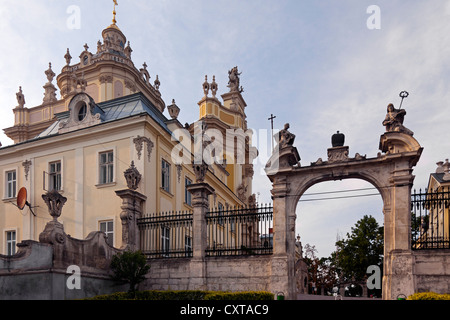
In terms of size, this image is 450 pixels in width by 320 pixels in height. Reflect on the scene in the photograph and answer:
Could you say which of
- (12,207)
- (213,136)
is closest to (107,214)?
(12,207)

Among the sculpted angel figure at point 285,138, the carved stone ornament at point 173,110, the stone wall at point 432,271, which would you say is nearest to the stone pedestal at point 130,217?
the sculpted angel figure at point 285,138

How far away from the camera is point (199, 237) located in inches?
641

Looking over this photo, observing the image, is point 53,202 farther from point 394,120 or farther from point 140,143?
point 394,120

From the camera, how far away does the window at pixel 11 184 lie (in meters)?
26.2

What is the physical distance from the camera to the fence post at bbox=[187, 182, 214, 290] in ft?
51.7

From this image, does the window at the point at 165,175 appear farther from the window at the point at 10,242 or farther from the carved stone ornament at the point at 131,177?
the window at the point at 10,242

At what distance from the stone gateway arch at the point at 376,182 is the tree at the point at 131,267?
4.99m

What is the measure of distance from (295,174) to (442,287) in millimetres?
5959

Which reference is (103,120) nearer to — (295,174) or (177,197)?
(177,197)
